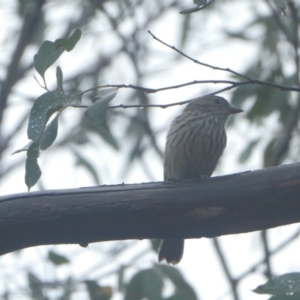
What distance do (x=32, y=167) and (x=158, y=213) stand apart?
652mm

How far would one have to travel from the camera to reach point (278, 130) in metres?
6.70

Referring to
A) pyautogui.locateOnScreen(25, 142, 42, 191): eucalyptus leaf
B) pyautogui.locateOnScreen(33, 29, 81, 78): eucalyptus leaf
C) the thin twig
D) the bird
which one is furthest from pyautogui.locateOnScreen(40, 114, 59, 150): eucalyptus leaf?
the thin twig

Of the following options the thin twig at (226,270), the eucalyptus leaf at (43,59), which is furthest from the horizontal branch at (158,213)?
the thin twig at (226,270)

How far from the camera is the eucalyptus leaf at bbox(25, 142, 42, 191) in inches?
128

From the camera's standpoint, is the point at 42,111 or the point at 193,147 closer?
the point at 42,111

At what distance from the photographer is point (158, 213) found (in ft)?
10.9

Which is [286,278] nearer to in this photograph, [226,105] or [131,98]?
[226,105]

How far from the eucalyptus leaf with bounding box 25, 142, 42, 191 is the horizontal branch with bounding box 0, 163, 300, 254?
0.53ft

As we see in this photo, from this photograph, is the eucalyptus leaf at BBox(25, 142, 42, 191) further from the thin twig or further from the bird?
the thin twig

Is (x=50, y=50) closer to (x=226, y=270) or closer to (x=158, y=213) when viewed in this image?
(x=158, y=213)

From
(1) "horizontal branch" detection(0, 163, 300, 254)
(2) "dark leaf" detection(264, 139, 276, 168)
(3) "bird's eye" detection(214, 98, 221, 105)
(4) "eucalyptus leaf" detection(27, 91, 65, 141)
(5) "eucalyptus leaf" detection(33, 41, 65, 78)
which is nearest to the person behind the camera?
(4) "eucalyptus leaf" detection(27, 91, 65, 141)

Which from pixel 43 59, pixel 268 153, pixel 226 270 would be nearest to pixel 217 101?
pixel 268 153

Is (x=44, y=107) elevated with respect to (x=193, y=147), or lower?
lower

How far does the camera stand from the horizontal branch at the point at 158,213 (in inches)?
129
